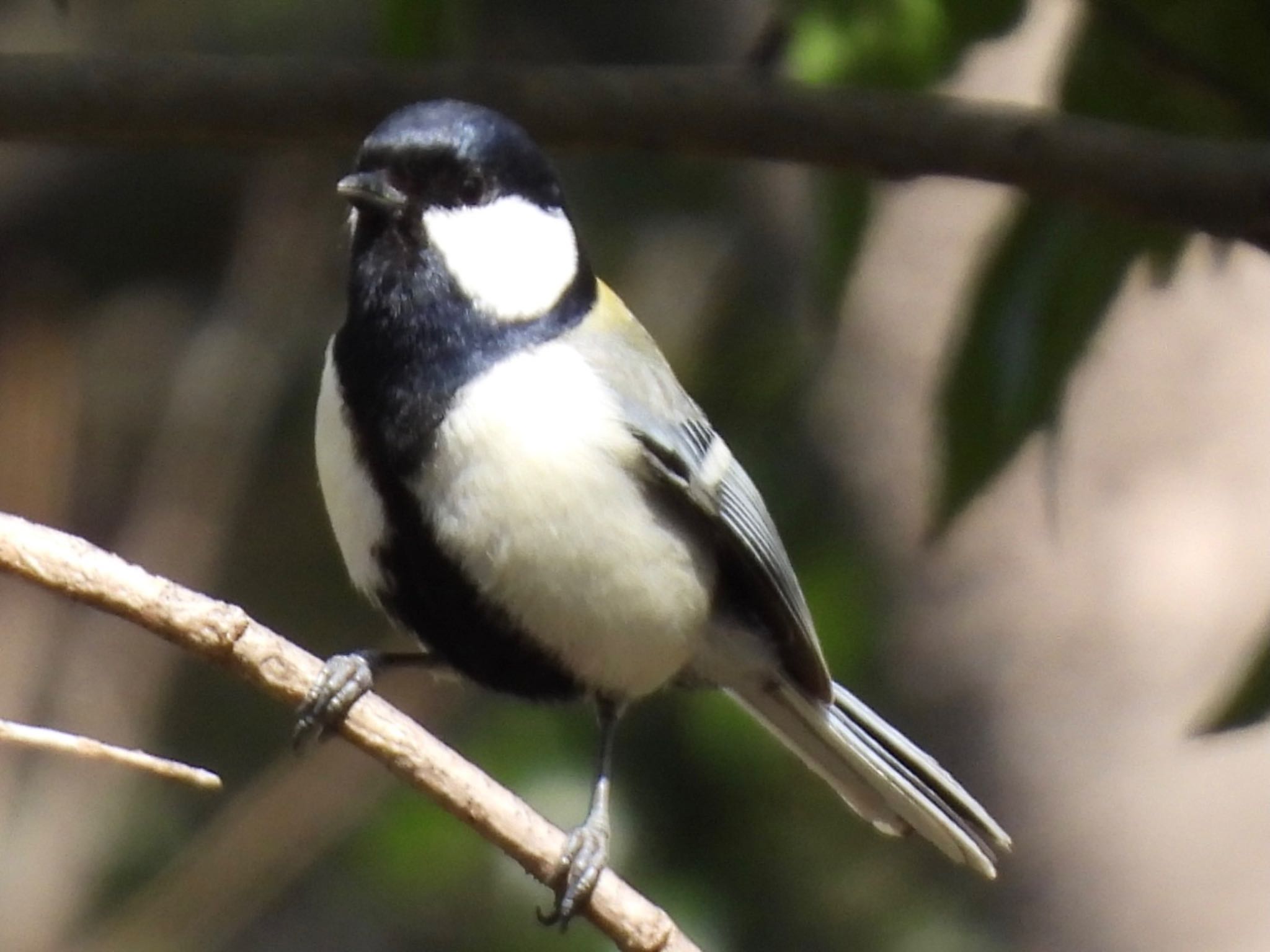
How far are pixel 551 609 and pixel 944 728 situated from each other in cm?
54

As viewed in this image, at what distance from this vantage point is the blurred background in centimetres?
98

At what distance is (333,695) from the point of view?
0.95m

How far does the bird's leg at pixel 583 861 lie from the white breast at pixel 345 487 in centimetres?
19

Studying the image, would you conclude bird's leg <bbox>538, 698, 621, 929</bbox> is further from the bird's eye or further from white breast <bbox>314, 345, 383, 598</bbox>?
the bird's eye

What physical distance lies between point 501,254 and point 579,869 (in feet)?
1.15

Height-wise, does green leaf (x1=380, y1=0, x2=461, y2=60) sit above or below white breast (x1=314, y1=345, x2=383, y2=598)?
above

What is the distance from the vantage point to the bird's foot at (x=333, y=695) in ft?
3.02

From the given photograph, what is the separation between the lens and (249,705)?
2277mm

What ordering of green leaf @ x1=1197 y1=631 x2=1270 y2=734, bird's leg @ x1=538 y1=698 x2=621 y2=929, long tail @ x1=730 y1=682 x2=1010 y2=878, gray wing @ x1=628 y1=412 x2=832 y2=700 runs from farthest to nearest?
long tail @ x1=730 y1=682 x2=1010 y2=878
gray wing @ x1=628 y1=412 x2=832 y2=700
bird's leg @ x1=538 y1=698 x2=621 y2=929
green leaf @ x1=1197 y1=631 x2=1270 y2=734

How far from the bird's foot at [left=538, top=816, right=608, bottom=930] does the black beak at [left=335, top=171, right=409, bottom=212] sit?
1.21 feet

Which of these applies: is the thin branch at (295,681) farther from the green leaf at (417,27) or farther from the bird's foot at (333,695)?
the green leaf at (417,27)

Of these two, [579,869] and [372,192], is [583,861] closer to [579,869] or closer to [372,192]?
[579,869]

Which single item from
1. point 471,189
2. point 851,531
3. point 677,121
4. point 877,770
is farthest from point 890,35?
point 851,531

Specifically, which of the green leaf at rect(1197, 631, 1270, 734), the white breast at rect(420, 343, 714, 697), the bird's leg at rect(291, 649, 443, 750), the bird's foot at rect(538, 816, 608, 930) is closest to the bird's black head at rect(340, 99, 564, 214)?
the white breast at rect(420, 343, 714, 697)
